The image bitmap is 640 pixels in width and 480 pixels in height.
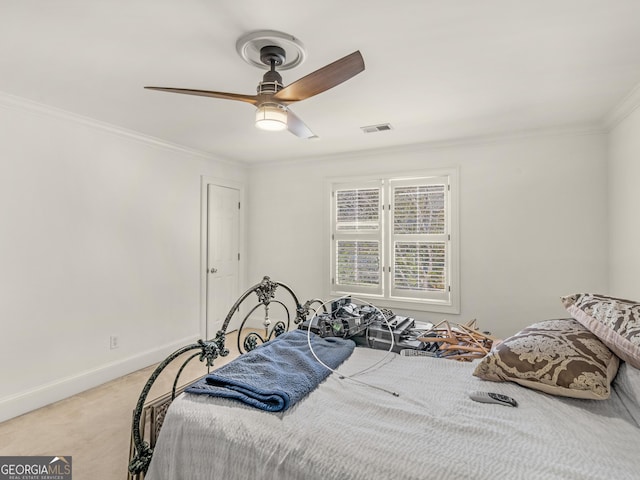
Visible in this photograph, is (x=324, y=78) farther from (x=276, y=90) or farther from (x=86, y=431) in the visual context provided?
(x=86, y=431)

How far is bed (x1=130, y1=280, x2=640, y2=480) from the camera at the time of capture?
100cm

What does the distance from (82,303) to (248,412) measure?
2619 millimetres

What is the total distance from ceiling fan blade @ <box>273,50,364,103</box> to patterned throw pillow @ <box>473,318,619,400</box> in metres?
1.50

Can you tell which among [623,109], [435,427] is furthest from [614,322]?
[623,109]

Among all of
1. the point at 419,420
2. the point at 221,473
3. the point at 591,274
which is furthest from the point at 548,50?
the point at 221,473

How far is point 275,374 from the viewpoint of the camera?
58.1 inches

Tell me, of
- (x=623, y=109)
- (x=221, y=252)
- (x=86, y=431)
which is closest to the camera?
(x=86, y=431)

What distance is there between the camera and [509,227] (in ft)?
11.7

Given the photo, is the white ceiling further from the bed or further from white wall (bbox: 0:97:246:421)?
Answer: the bed

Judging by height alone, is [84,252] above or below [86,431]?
above

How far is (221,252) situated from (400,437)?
3.86m

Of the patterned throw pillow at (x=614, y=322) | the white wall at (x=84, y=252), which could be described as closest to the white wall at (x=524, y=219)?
the patterned throw pillow at (x=614, y=322)

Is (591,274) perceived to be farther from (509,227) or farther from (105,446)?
(105,446)
